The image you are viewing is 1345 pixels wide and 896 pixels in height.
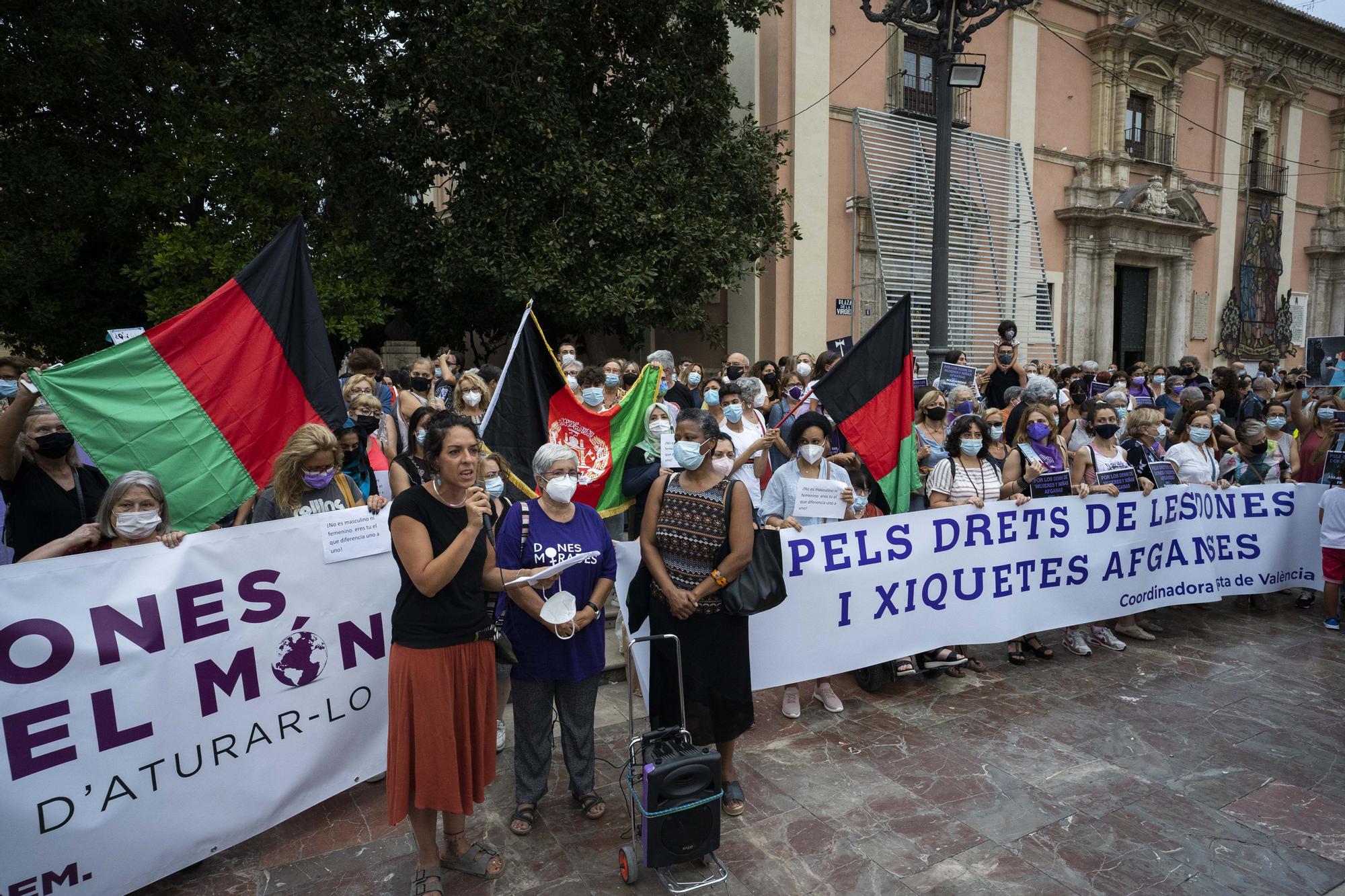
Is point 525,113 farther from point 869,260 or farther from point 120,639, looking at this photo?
point 120,639

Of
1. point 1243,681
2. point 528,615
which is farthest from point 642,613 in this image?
point 1243,681

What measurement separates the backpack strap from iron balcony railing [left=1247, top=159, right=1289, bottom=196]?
28.7 m

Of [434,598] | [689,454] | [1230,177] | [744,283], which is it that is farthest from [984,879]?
[1230,177]

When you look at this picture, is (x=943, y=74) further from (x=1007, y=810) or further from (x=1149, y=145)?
(x=1149, y=145)

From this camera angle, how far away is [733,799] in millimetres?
3885

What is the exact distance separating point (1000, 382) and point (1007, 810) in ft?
22.0

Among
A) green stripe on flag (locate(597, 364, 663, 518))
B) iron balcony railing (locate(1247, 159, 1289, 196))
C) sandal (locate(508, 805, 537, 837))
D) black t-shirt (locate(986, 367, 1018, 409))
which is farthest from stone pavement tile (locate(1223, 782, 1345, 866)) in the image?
iron balcony railing (locate(1247, 159, 1289, 196))

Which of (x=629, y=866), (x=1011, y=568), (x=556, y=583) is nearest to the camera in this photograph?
(x=629, y=866)

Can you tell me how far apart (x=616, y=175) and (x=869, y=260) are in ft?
22.1

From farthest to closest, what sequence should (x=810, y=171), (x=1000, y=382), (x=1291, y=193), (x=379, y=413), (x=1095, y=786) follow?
(x=1291, y=193) → (x=810, y=171) → (x=1000, y=382) → (x=379, y=413) → (x=1095, y=786)

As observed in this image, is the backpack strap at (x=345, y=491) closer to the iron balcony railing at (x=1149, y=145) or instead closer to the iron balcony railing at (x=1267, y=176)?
the iron balcony railing at (x=1149, y=145)

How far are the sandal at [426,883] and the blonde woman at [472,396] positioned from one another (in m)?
3.21

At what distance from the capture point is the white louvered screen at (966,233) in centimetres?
1650

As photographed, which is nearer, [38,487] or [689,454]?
[689,454]
